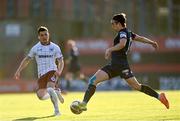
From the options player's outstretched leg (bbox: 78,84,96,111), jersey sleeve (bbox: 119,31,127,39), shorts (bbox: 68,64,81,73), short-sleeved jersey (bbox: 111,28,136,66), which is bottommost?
shorts (bbox: 68,64,81,73)

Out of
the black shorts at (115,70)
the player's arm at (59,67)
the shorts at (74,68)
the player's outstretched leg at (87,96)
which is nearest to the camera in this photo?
the player's outstretched leg at (87,96)

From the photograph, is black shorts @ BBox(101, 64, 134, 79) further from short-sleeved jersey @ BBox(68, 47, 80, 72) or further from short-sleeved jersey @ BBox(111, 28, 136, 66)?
short-sleeved jersey @ BBox(68, 47, 80, 72)

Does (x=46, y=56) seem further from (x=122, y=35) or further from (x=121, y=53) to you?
(x=122, y=35)

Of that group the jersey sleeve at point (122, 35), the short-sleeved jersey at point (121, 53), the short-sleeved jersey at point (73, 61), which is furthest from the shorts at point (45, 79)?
the short-sleeved jersey at point (73, 61)

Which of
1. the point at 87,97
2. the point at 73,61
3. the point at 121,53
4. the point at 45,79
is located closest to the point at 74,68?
the point at 73,61

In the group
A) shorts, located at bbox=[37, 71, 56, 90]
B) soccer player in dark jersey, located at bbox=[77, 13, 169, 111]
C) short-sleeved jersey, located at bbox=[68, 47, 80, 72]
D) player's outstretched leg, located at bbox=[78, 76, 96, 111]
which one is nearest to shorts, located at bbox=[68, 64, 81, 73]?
short-sleeved jersey, located at bbox=[68, 47, 80, 72]

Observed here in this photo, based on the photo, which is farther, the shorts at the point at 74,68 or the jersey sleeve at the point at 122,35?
the shorts at the point at 74,68

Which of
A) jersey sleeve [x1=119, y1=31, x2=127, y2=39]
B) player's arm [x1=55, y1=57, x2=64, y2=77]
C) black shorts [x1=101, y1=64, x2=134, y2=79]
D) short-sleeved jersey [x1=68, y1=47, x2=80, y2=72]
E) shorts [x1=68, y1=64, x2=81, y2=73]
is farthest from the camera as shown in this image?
shorts [x1=68, y1=64, x2=81, y2=73]

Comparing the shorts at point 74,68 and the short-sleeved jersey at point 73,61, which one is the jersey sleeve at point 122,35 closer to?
the short-sleeved jersey at point 73,61

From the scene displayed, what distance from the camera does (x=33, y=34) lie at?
1446 inches

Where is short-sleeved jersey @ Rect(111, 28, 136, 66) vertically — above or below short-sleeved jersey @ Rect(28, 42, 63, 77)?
above

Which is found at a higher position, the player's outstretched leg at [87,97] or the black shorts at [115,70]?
the black shorts at [115,70]

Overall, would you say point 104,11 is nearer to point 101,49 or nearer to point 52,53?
point 101,49

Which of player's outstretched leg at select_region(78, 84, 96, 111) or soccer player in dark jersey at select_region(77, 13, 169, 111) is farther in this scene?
soccer player in dark jersey at select_region(77, 13, 169, 111)
